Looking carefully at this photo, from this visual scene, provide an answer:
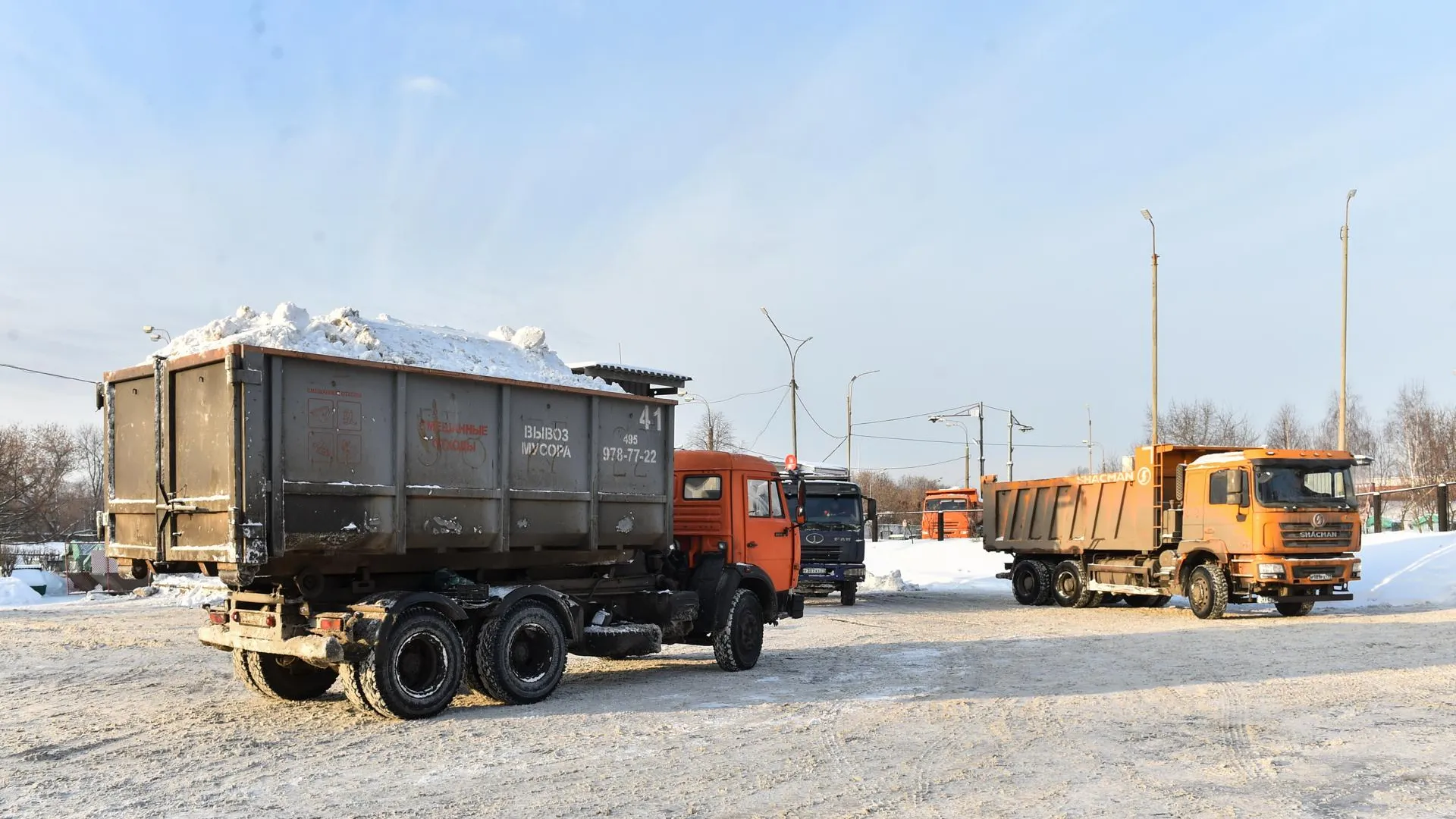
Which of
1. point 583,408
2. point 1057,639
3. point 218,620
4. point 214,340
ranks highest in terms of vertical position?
point 214,340

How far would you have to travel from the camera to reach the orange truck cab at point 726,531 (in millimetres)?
12969

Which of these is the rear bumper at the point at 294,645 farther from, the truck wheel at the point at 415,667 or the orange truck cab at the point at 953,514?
the orange truck cab at the point at 953,514

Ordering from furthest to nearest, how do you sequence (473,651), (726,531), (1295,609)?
1. (1295,609)
2. (726,531)
3. (473,651)

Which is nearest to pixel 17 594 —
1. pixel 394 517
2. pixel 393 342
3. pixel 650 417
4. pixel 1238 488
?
pixel 393 342

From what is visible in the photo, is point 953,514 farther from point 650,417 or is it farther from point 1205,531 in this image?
point 650,417

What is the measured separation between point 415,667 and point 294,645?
99 centimetres

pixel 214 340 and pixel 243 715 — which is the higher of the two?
pixel 214 340

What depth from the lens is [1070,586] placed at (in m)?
23.9

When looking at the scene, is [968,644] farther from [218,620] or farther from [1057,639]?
[218,620]

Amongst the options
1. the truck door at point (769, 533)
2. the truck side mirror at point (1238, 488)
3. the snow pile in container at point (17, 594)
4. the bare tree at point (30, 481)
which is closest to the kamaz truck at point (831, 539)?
the truck side mirror at point (1238, 488)

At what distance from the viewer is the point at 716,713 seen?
988 cm

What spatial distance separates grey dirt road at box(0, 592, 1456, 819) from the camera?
676 centimetres

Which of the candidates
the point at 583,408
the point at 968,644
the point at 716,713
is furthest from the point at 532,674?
the point at 968,644

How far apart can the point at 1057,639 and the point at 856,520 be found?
7.91 m
